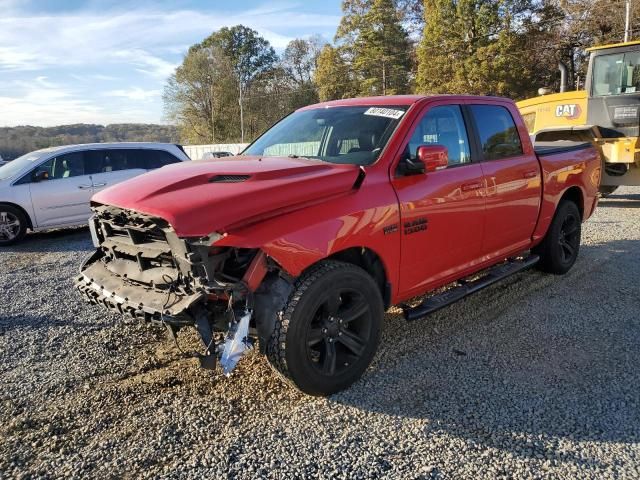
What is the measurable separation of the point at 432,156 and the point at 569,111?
8.49 m

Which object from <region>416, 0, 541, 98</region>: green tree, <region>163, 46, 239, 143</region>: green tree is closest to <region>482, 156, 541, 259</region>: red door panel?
<region>416, 0, 541, 98</region>: green tree

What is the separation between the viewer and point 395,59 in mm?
41562

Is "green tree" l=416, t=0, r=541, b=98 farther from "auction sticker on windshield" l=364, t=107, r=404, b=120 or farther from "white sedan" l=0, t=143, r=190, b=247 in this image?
"auction sticker on windshield" l=364, t=107, r=404, b=120

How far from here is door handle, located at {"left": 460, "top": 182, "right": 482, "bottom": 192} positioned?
4.05m

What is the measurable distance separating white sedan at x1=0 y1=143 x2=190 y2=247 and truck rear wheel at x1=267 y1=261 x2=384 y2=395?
739cm

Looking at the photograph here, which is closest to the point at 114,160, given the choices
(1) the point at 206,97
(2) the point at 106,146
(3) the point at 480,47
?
(2) the point at 106,146

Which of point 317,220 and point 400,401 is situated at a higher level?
point 317,220

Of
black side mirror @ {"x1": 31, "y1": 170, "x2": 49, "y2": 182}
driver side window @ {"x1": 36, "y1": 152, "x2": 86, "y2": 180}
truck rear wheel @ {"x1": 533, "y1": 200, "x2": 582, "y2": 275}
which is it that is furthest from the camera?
driver side window @ {"x1": 36, "y1": 152, "x2": 86, "y2": 180}

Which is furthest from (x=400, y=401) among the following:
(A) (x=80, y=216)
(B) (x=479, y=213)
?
(A) (x=80, y=216)

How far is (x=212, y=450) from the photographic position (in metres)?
2.72

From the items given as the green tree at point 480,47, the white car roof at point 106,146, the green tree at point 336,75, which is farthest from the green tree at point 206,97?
the white car roof at point 106,146

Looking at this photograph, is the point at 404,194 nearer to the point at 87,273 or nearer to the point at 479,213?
the point at 479,213

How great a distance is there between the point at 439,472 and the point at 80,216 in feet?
27.8

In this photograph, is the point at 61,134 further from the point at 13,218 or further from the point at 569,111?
the point at 569,111
